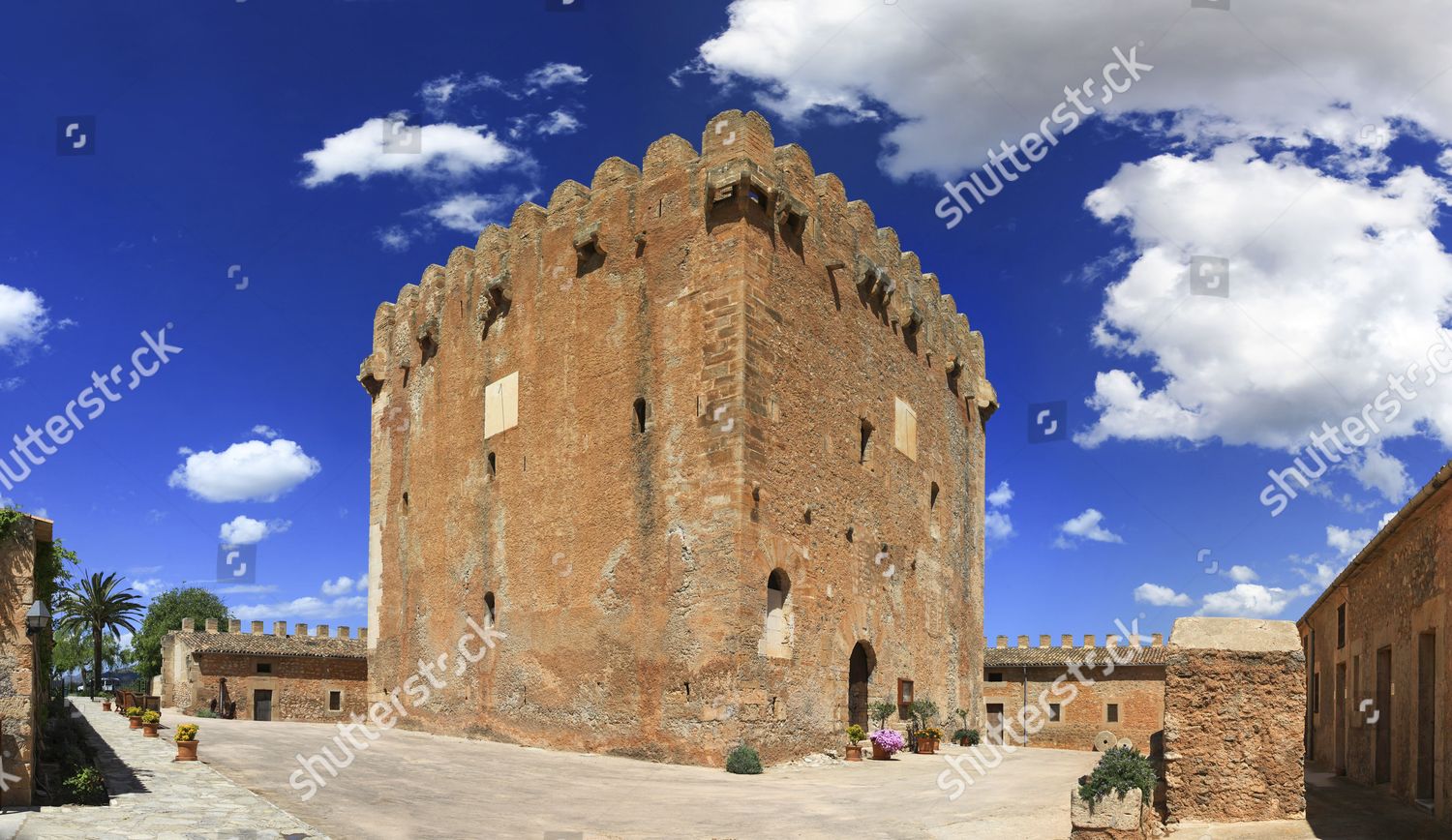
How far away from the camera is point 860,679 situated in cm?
2292

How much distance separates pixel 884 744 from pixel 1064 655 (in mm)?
21708

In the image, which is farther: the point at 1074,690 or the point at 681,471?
the point at 1074,690

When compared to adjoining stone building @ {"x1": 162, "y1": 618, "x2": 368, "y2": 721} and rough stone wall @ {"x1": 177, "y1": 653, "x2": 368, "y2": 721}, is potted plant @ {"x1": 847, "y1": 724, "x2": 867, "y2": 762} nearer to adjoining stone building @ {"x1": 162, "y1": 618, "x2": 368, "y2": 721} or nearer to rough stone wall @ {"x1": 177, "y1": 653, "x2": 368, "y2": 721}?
rough stone wall @ {"x1": 177, "y1": 653, "x2": 368, "y2": 721}

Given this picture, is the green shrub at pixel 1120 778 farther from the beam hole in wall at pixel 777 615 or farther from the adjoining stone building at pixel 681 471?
the beam hole in wall at pixel 777 615

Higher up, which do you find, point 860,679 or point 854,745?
point 860,679

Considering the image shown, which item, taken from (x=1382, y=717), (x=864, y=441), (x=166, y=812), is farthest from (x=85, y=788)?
(x=1382, y=717)

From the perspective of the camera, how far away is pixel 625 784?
52.1ft

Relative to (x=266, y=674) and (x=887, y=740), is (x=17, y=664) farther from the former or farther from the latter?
(x=266, y=674)

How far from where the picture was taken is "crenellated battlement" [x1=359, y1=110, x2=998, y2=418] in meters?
20.3

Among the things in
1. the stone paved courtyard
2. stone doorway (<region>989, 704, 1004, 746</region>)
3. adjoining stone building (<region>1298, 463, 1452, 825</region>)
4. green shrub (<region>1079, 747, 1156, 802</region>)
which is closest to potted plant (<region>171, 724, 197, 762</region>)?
the stone paved courtyard

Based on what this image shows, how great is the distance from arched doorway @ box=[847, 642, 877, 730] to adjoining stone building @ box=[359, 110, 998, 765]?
45 millimetres

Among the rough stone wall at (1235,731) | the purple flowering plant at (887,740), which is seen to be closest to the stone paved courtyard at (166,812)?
the rough stone wall at (1235,731)

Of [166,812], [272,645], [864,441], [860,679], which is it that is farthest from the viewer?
[272,645]

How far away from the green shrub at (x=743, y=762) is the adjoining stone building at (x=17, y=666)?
9697 millimetres
